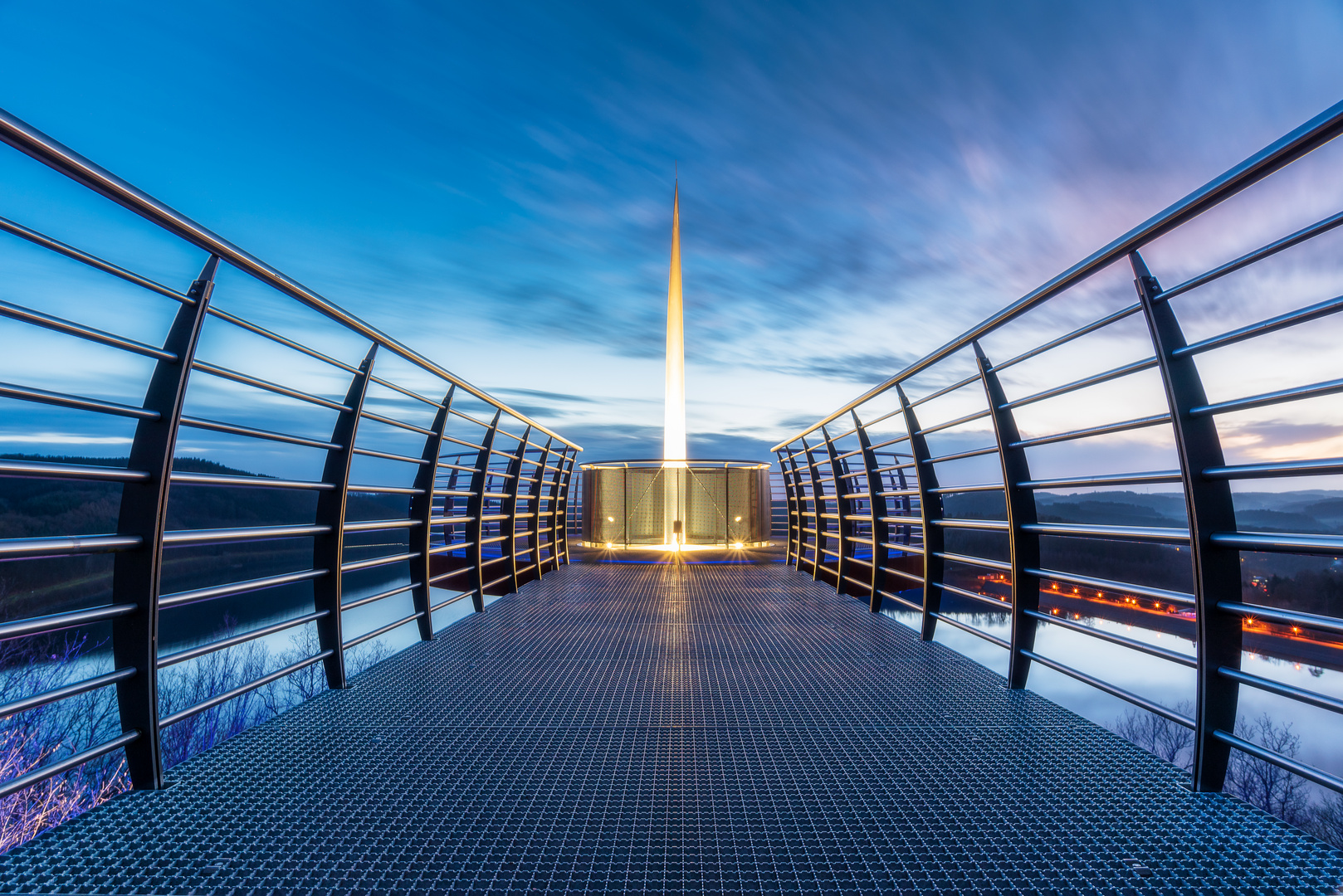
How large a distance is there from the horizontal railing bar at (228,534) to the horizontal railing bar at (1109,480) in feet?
8.10

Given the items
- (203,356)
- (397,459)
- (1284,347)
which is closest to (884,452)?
(1284,347)

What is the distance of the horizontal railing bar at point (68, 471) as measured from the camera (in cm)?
107

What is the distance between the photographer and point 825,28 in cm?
1233

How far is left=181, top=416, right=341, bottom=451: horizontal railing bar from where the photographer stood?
151 cm

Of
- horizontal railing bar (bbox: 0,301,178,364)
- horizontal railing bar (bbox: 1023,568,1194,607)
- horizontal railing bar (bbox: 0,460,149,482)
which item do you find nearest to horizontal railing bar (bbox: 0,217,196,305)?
horizontal railing bar (bbox: 0,301,178,364)

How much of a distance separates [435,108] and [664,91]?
7780mm

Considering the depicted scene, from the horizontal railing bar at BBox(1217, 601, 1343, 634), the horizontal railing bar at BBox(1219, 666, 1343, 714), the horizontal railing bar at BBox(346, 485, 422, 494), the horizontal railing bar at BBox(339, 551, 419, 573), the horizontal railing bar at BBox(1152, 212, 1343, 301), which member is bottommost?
the horizontal railing bar at BBox(1219, 666, 1343, 714)

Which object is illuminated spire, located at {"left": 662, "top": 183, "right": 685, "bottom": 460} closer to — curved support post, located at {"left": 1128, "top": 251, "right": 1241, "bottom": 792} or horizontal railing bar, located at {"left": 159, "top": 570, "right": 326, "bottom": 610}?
horizontal railing bar, located at {"left": 159, "top": 570, "right": 326, "bottom": 610}

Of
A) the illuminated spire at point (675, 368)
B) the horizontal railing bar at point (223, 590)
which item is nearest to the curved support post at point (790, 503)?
the horizontal railing bar at point (223, 590)

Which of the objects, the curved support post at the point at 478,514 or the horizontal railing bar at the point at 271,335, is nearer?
the horizontal railing bar at the point at 271,335

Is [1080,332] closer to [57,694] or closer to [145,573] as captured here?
[145,573]

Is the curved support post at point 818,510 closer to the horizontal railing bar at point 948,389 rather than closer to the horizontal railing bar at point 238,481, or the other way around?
the horizontal railing bar at point 948,389

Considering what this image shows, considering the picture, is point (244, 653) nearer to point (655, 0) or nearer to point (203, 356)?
point (655, 0)

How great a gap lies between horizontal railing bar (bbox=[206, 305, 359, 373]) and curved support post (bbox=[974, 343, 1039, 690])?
2.43 meters
